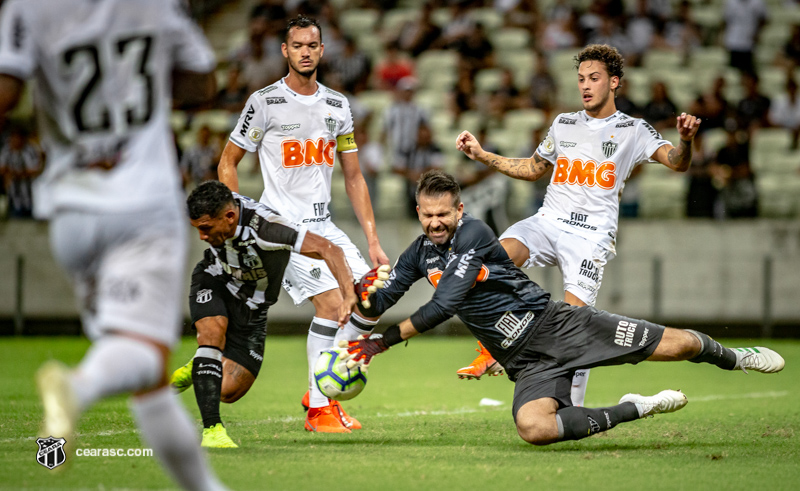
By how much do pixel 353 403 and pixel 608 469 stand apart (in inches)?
141

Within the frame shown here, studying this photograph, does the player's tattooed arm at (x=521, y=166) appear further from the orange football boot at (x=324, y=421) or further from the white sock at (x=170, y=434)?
the white sock at (x=170, y=434)

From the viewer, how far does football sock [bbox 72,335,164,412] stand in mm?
Result: 3197

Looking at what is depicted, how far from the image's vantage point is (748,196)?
14.4 meters

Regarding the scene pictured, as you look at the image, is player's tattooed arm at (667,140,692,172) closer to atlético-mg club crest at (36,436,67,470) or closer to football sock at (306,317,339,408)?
football sock at (306,317,339,408)

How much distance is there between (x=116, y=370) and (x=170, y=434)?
37cm

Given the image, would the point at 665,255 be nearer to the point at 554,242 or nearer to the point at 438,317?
the point at 554,242

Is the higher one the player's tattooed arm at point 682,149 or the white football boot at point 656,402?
the player's tattooed arm at point 682,149

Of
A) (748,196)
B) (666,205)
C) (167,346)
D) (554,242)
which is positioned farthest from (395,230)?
(167,346)

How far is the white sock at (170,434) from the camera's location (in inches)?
137

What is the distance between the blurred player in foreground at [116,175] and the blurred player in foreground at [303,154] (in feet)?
11.1

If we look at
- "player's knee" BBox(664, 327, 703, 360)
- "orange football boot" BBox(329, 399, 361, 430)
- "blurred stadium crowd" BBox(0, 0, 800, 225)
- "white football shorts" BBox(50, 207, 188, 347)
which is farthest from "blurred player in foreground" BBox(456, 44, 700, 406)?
"blurred stadium crowd" BBox(0, 0, 800, 225)

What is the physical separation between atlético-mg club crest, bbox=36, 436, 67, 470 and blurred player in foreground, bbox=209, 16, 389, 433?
218cm

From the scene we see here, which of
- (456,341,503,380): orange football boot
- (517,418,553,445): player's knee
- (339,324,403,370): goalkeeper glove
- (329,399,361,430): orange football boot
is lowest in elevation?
(329,399,361,430): orange football boot

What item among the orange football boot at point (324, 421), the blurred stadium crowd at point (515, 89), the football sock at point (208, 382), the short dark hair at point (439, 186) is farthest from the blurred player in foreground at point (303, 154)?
the blurred stadium crowd at point (515, 89)
